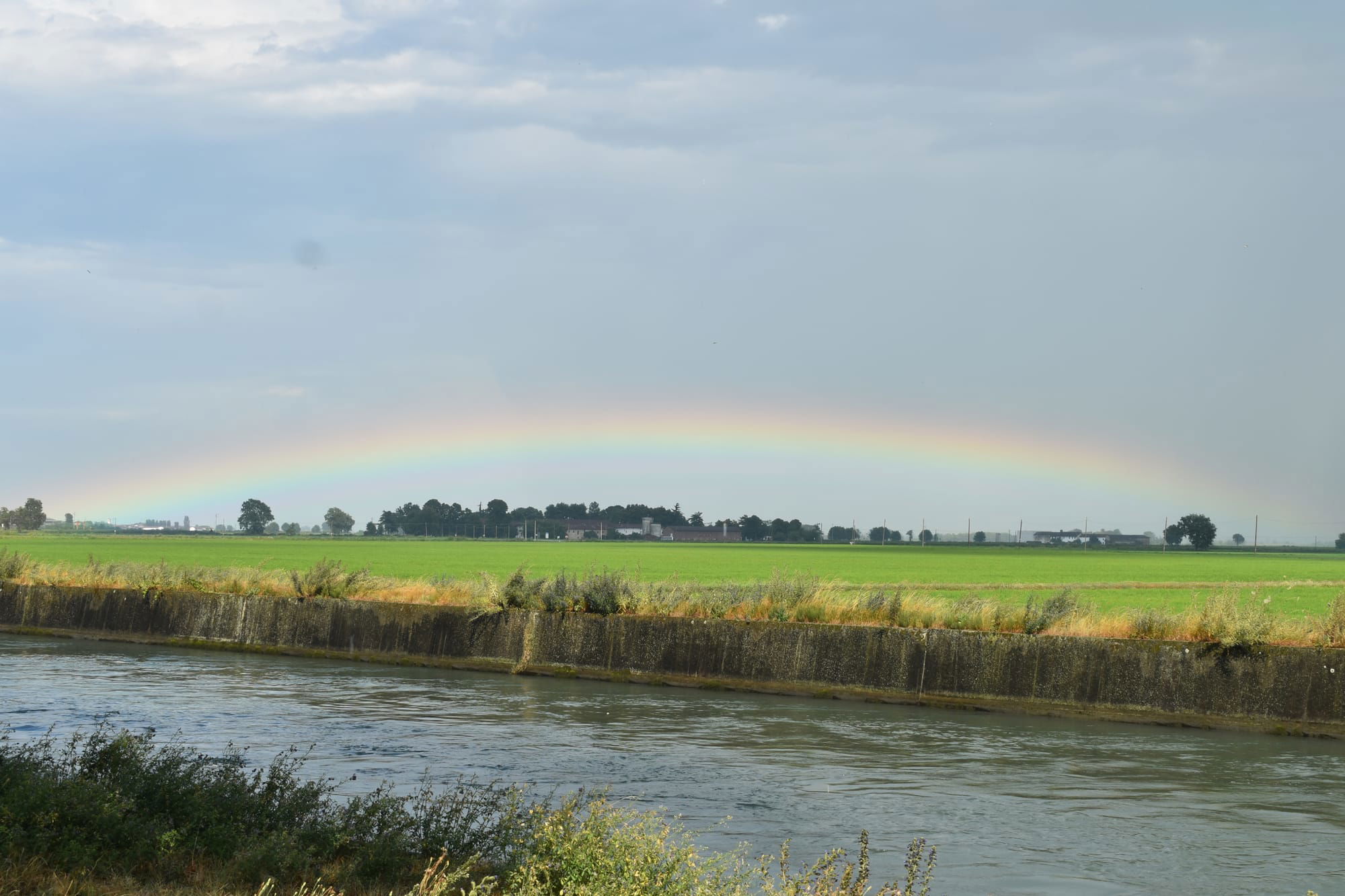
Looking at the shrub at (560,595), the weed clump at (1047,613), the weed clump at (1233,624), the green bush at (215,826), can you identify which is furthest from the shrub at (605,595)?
the green bush at (215,826)

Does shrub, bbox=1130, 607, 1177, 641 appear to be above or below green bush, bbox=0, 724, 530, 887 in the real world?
above

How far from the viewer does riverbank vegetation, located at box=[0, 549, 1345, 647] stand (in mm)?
19391

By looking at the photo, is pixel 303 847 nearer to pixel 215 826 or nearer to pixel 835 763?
pixel 215 826

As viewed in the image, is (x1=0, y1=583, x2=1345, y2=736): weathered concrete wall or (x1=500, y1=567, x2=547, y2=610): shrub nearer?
(x1=0, y1=583, x2=1345, y2=736): weathered concrete wall

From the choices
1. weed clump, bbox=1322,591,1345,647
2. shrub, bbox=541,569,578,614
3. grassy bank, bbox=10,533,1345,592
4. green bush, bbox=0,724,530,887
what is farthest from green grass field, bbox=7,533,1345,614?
green bush, bbox=0,724,530,887

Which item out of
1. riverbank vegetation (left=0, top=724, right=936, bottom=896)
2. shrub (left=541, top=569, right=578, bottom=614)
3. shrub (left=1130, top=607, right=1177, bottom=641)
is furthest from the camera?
shrub (left=541, top=569, right=578, bottom=614)

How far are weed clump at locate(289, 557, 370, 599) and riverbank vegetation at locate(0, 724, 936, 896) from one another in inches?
737

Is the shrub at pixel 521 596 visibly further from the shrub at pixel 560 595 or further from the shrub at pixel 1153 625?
the shrub at pixel 1153 625

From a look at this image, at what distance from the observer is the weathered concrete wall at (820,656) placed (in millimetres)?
18531

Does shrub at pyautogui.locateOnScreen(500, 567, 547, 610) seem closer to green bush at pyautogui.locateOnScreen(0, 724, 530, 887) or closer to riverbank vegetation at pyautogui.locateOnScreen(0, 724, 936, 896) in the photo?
green bush at pyautogui.locateOnScreen(0, 724, 530, 887)

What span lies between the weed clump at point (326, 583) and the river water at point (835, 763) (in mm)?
5277

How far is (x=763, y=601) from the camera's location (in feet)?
77.6

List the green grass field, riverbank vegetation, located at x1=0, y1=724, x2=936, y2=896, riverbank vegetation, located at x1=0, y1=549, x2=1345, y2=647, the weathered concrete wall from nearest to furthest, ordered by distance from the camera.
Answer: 1. riverbank vegetation, located at x1=0, y1=724, x2=936, y2=896
2. the weathered concrete wall
3. riverbank vegetation, located at x1=0, y1=549, x2=1345, y2=647
4. the green grass field

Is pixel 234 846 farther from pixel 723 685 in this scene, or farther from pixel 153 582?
pixel 153 582
